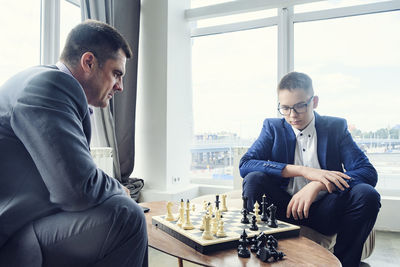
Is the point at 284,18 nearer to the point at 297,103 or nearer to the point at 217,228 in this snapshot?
the point at 297,103

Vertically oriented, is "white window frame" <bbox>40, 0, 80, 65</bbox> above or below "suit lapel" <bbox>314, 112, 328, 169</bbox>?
above

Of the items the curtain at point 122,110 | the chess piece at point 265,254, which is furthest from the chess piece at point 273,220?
the curtain at point 122,110

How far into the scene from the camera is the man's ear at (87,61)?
3.89 feet

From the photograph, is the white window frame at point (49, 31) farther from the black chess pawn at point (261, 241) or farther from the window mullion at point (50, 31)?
the black chess pawn at point (261, 241)

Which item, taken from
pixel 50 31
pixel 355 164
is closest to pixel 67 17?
pixel 50 31

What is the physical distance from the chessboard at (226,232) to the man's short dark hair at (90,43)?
2.30 feet

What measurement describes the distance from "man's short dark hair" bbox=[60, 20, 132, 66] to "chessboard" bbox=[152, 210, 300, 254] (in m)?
0.70

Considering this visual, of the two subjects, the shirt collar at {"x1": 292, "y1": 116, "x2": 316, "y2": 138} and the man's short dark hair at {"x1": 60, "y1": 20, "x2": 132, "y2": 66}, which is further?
the shirt collar at {"x1": 292, "y1": 116, "x2": 316, "y2": 138}

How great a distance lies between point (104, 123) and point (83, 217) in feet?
7.07

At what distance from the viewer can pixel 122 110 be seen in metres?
3.19

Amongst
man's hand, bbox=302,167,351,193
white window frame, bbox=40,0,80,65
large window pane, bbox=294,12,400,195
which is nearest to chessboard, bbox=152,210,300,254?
man's hand, bbox=302,167,351,193

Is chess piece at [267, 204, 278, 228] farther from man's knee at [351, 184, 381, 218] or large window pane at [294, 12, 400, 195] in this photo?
large window pane at [294, 12, 400, 195]

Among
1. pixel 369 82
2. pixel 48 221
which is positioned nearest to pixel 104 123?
pixel 48 221

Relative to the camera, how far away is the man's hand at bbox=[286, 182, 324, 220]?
1.53 metres
